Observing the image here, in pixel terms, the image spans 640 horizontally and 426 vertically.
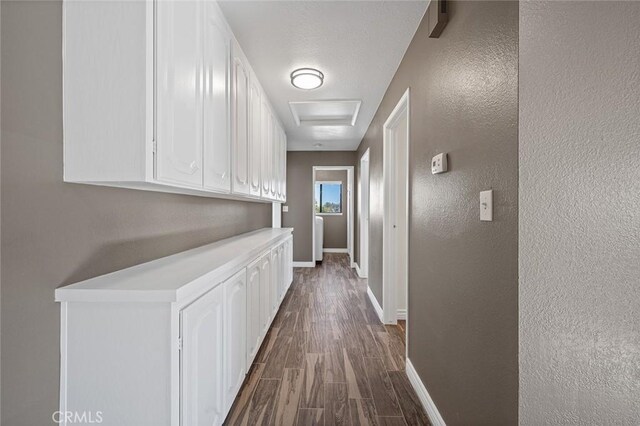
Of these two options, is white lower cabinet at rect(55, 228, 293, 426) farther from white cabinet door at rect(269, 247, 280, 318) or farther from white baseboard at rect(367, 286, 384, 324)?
white baseboard at rect(367, 286, 384, 324)

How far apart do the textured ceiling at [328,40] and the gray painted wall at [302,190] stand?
276 centimetres

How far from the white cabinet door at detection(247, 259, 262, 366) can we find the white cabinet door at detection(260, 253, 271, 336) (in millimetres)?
76

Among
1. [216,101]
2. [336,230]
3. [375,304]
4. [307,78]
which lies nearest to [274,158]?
[307,78]

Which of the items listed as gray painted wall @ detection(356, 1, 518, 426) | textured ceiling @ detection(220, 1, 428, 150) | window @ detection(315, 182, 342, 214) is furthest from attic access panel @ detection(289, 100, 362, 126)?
window @ detection(315, 182, 342, 214)

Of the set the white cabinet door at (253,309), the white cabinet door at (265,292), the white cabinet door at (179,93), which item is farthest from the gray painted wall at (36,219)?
the white cabinet door at (265,292)

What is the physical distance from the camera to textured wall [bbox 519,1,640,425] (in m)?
0.97

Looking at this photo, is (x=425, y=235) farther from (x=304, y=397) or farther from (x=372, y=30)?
(x=372, y=30)

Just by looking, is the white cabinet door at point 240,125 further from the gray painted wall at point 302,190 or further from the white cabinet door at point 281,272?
the gray painted wall at point 302,190

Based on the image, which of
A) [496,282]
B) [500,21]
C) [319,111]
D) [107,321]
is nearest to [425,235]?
[496,282]

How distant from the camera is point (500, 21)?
1057 mm

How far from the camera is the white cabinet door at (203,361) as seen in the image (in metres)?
1.08

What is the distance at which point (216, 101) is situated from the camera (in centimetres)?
179

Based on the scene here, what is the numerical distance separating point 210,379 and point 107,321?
0.54m

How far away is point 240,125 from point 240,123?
0.05 ft
